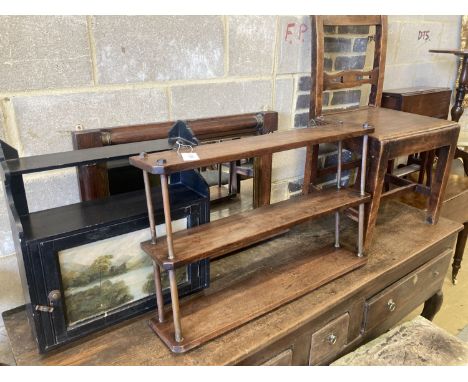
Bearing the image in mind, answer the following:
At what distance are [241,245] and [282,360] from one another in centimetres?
35

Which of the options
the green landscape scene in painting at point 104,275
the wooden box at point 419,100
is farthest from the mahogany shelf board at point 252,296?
the wooden box at point 419,100

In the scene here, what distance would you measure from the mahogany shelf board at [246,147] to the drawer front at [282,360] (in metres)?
0.55

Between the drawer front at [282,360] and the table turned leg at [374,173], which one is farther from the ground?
the table turned leg at [374,173]

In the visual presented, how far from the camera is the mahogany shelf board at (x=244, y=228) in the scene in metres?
1.01

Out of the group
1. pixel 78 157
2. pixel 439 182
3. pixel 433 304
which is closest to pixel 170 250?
pixel 78 157

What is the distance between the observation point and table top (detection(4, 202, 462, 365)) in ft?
3.29

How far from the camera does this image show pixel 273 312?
1.16 m

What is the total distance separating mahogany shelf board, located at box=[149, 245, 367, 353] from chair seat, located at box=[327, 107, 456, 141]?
1.42ft

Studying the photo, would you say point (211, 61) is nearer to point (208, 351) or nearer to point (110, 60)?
point (110, 60)

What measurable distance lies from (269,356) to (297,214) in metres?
0.40

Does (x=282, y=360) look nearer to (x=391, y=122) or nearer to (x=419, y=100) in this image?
(x=391, y=122)

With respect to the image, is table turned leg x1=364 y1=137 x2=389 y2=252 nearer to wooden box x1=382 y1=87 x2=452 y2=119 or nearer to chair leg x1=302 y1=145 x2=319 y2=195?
chair leg x1=302 y1=145 x2=319 y2=195

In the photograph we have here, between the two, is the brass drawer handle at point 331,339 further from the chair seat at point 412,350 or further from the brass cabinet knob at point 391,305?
the brass cabinet knob at point 391,305
